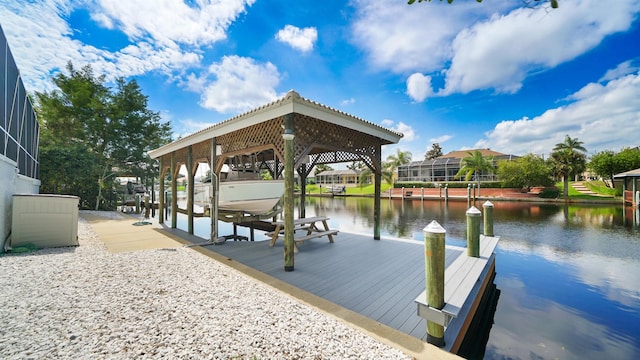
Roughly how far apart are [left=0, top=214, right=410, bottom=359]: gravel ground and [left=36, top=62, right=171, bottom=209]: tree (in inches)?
538

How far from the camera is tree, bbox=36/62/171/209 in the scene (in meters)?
15.0

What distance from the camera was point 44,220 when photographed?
521 cm

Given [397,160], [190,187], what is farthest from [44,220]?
[397,160]

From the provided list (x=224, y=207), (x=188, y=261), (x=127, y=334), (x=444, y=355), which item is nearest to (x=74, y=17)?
(x=224, y=207)

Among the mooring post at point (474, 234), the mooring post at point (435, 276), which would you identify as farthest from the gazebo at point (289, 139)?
the mooring post at point (474, 234)

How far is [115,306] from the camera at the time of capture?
2609 millimetres

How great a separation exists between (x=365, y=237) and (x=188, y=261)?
14.6ft

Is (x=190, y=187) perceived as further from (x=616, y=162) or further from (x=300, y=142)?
(x=616, y=162)

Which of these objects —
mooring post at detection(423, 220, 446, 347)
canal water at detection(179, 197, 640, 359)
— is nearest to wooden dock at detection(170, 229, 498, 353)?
mooring post at detection(423, 220, 446, 347)

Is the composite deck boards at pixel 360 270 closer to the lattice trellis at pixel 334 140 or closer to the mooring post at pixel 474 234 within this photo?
the mooring post at pixel 474 234

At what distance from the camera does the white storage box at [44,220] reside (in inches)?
193

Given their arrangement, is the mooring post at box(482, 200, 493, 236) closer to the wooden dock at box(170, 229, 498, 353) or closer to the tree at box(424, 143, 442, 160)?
the wooden dock at box(170, 229, 498, 353)

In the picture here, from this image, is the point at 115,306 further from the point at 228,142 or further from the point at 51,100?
the point at 51,100

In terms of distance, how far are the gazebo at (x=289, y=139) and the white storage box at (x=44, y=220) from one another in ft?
8.49
